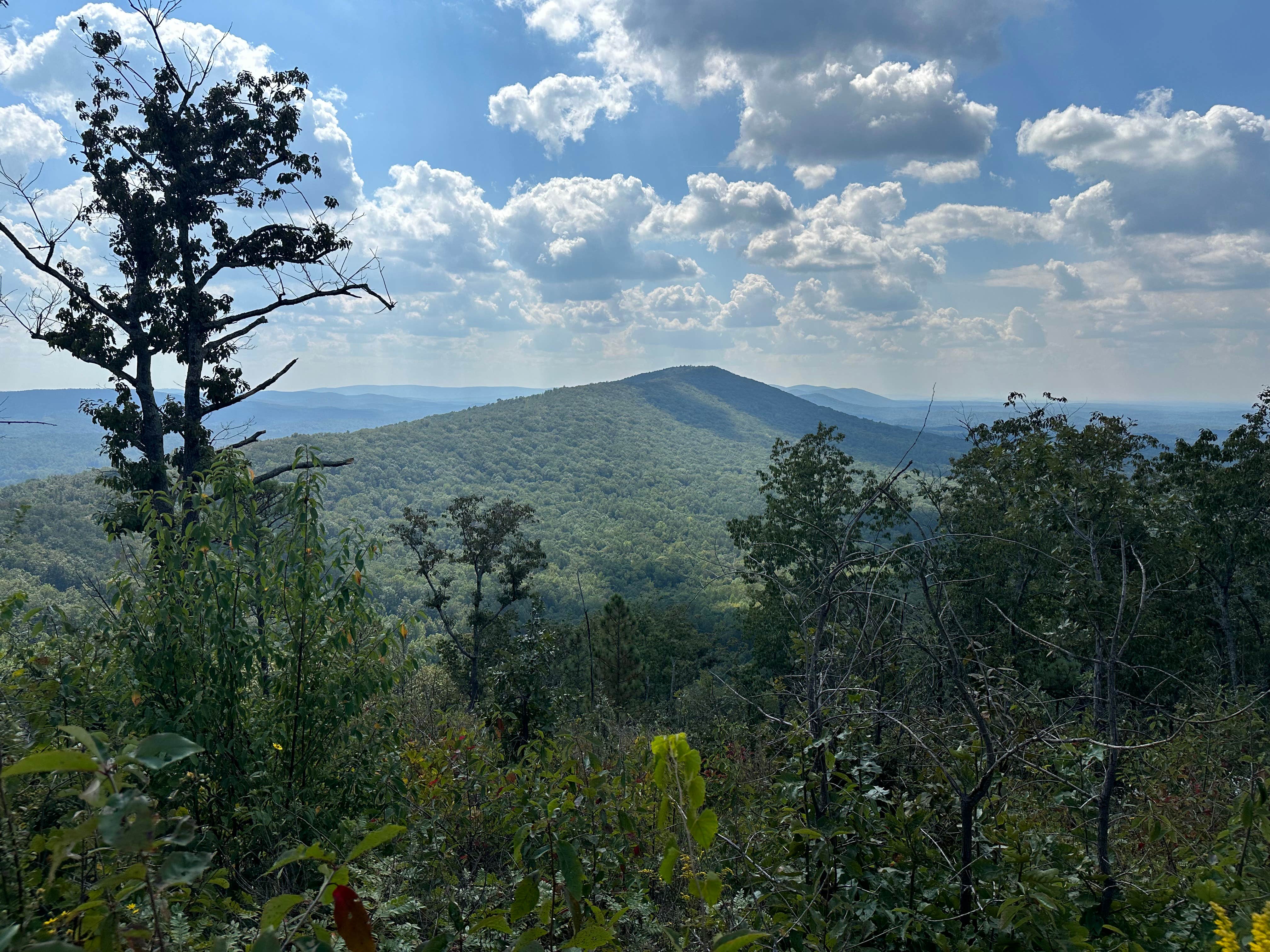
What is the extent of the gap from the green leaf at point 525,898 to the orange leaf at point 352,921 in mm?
436

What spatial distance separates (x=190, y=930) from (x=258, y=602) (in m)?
1.67

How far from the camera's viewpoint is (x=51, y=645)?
3.65 m

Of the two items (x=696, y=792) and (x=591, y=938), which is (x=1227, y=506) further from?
(x=591, y=938)

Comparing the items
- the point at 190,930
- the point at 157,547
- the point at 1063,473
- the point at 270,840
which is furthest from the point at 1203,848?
the point at 1063,473

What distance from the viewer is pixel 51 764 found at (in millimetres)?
633

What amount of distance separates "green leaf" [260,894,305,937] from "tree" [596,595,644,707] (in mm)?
23830

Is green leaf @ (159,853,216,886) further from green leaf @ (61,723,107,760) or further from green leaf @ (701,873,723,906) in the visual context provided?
green leaf @ (701,873,723,906)

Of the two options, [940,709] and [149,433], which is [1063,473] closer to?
[940,709]

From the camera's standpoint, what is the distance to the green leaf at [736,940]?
1.04 meters

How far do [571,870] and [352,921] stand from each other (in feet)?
1.66

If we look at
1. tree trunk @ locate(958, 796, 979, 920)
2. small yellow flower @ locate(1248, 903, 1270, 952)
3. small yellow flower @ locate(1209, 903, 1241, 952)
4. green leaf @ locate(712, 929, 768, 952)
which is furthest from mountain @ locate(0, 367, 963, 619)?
green leaf @ locate(712, 929, 768, 952)

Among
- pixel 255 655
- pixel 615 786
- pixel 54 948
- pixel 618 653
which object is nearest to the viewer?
pixel 54 948

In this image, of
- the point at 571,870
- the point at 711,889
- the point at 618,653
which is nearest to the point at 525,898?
the point at 571,870

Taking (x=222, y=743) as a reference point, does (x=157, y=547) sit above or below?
above
